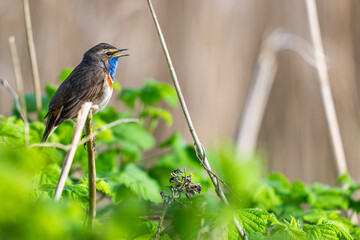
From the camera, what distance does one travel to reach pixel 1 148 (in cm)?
71

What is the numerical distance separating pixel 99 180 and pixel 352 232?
926 mm

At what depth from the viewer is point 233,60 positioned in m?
4.59

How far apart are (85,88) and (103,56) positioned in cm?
34

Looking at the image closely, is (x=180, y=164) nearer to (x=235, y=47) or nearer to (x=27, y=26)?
(x=27, y=26)

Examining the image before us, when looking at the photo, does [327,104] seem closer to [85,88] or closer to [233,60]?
[233,60]

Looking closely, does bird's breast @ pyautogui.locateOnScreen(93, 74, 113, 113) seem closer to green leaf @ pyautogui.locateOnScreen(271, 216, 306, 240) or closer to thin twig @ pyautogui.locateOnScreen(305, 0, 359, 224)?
green leaf @ pyautogui.locateOnScreen(271, 216, 306, 240)

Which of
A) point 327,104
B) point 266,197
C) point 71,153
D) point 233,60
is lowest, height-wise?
point 71,153

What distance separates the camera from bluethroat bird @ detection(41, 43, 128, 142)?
6.26ft

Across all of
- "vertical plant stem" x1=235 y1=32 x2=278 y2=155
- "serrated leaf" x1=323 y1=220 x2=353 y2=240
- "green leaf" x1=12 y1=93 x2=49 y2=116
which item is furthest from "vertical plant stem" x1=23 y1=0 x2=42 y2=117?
"vertical plant stem" x1=235 y1=32 x2=278 y2=155

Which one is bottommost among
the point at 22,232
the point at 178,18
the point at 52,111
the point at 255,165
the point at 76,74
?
the point at 22,232

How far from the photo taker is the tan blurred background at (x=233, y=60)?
4016 millimetres

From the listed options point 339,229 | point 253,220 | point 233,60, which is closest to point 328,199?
point 339,229

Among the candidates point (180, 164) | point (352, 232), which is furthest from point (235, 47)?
point (352, 232)

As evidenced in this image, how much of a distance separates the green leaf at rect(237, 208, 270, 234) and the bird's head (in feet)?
3.97
